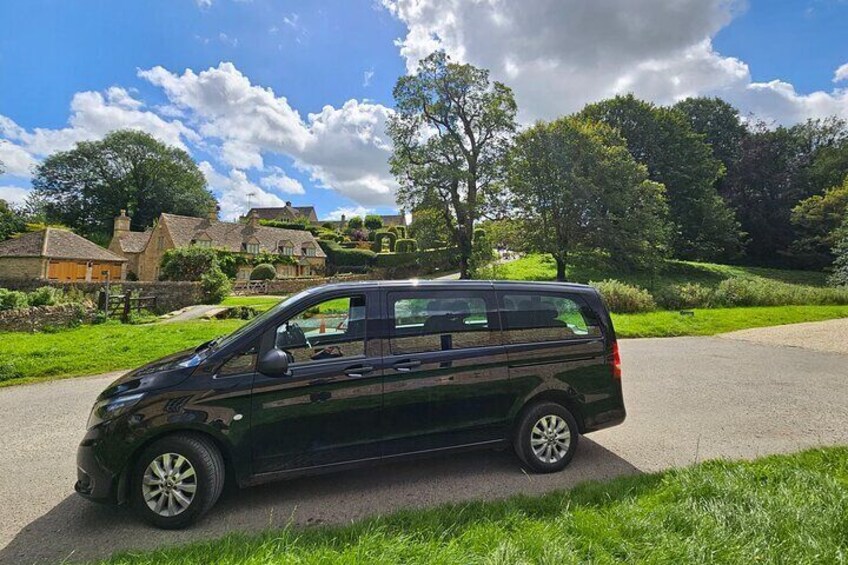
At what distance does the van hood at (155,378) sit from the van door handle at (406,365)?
67.9 inches

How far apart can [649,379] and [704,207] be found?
34.5 meters

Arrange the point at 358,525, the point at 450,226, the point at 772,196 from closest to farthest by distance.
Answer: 1. the point at 358,525
2. the point at 450,226
3. the point at 772,196

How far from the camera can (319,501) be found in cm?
354

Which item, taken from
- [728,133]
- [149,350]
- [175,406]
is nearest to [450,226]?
[149,350]

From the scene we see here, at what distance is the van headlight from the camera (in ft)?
10.5

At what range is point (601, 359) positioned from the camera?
4426 mm

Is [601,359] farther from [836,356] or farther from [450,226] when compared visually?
[450,226]

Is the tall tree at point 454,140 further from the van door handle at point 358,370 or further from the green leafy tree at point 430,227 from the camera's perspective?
the van door handle at point 358,370

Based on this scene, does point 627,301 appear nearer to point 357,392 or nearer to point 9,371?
point 357,392

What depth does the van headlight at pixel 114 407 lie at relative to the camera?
10.5ft

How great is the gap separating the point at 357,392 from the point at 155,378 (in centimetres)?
167

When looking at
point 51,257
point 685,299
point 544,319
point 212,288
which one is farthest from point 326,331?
point 51,257

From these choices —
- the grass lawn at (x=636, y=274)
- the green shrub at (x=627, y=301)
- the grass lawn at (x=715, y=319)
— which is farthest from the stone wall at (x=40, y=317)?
the green shrub at (x=627, y=301)

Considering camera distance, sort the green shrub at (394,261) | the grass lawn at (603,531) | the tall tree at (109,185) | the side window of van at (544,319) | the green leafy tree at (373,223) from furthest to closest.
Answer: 1. the green leafy tree at (373,223)
2. the tall tree at (109,185)
3. the green shrub at (394,261)
4. the side window of van at (544,319)
5. the grass lawn at (603,531)
